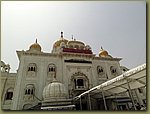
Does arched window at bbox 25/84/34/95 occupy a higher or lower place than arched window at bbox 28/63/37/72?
lower

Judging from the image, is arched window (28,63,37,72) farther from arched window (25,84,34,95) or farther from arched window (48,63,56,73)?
arched window (25,84,34,95)

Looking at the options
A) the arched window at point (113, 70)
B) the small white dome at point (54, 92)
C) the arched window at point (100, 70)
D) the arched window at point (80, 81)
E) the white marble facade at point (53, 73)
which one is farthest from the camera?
the arched window at point (113, 70)

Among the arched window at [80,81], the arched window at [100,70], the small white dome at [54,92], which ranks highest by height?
the arched window at [100,70]

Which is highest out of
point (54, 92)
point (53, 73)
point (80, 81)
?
point (53, 73)

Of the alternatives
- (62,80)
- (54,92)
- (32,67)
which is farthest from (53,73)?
(54,92)

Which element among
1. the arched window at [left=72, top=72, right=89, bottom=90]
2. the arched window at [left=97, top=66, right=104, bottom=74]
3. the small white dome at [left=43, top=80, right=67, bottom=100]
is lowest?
the small white dome at [left=43, top=80, right=67, bottom=100]

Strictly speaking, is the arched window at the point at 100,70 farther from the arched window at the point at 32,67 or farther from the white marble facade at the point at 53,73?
the arched window at the point at 32,67

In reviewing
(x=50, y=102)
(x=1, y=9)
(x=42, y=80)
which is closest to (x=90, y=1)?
(x=1, y=9)

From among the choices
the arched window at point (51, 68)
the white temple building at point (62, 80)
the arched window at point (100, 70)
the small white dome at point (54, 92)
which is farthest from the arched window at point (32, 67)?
the arched window at point (100, 70)

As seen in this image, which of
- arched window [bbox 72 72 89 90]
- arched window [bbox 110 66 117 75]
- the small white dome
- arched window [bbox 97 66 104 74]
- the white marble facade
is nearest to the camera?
the small white dome

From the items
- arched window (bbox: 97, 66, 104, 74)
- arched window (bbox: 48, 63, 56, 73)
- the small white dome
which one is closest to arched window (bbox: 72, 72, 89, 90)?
arched window (bbox: 97, 66, 104, 74)

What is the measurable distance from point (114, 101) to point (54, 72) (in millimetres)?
4692

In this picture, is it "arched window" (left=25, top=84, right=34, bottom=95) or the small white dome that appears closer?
the small white dome

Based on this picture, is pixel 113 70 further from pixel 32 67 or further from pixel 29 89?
pixel 29 89
